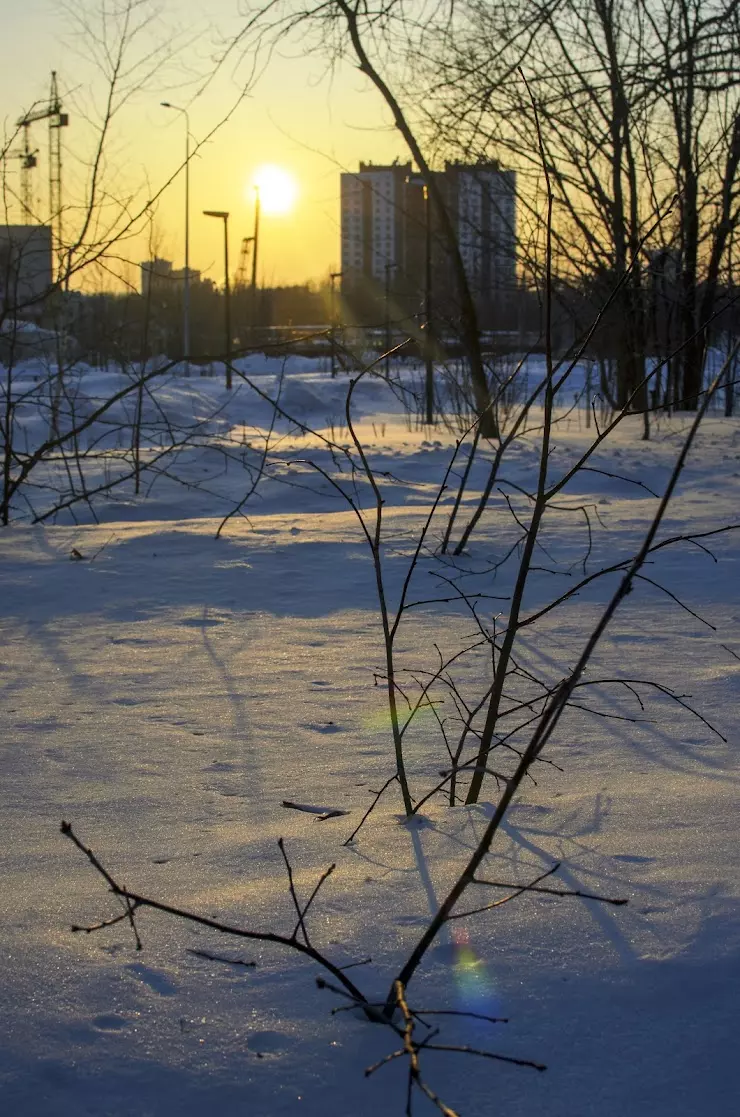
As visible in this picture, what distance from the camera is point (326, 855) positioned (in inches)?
70.8

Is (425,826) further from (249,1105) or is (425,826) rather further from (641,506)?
(641,506)

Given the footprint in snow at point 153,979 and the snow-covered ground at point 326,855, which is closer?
the snow-covered ground at point 326,855

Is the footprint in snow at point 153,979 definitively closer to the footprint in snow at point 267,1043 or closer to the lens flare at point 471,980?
the footprint in snow at point 267,1043

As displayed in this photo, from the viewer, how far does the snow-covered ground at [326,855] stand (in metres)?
1.17

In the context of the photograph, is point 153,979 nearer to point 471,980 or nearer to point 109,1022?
point 109,1022

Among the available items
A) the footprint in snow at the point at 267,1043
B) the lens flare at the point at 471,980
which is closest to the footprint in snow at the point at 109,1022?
the footprint in snow at the point at 267,1043

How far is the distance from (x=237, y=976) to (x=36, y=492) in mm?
7435

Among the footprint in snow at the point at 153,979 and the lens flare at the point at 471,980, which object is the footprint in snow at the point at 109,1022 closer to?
the footprint in snow at the point at 153,979

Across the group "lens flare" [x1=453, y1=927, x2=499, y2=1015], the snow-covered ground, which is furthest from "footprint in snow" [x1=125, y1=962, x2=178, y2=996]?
"lens flare" [x1=453, y1=927, x2=499, y2=1015]

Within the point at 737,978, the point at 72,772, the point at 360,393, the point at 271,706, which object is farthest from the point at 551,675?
the point at 360,393

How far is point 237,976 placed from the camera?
1.35m

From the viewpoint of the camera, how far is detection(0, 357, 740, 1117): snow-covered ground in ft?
3.85

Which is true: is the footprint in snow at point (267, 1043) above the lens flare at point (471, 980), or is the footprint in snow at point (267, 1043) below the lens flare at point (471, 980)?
below

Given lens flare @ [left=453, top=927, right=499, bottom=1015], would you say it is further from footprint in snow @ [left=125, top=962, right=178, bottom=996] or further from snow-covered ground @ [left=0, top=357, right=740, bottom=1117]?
footprint in snow @ [left=125, top=962, right=178, bottom=996]
